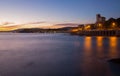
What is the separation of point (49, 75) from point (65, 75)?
3.26 ft

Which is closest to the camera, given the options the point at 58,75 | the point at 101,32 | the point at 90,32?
the point at 58,75

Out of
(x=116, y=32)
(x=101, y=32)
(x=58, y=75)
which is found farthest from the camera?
(x=101, y=32)

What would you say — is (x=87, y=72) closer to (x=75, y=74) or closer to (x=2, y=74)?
(x=75, y=74)

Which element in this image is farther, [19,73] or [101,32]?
[101,32]

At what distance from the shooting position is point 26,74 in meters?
14.2

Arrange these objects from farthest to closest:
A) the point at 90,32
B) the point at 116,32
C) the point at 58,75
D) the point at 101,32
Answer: the point at 90,32 → the point at 101,32 → the point at 116,32 → the point at 58,75

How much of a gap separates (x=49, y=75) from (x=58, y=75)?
578mm

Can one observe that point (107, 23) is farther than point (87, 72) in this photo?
Yes

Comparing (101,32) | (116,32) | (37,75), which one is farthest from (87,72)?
(101,32)

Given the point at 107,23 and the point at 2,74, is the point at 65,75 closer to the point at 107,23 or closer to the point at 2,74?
the point at 2,74

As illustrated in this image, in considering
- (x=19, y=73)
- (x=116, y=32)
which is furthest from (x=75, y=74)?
(x=116, y=32)

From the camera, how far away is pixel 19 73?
14445 millimetres

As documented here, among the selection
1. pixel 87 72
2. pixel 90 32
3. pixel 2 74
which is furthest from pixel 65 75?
pixel 90 32

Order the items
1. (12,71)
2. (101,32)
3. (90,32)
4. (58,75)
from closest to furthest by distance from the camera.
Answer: (58,75)
(12,71)
(101,32)
(90,32)
